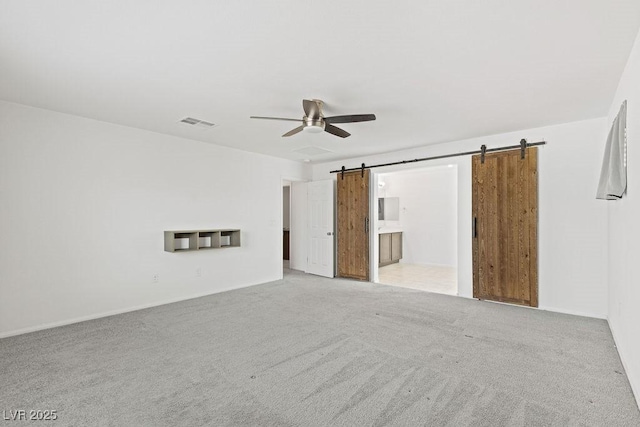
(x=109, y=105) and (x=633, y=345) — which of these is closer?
(x=633, y=345)

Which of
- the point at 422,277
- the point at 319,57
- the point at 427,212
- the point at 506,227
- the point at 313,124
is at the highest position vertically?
the point at 319,57

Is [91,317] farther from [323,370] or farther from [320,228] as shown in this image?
[320,228]

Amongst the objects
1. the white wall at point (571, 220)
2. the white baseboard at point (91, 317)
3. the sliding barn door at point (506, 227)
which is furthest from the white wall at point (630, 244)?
the white baseboard at point (91, 317)

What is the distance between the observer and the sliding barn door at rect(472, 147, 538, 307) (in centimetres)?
411

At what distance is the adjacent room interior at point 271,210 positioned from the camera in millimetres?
1961

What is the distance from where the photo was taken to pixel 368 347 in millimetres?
2873

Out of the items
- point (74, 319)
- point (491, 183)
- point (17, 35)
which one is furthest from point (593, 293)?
point (74, 319)

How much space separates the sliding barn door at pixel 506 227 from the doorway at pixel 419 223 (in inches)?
91.8

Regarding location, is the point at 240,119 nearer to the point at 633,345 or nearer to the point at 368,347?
the point at 368,347

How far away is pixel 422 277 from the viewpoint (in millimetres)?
6289

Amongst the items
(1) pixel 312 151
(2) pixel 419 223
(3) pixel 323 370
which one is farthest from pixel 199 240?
(2) pixel 419 223

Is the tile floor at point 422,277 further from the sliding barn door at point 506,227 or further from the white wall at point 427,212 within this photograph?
the sliding barn door at point 506,227

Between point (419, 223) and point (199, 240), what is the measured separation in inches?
215

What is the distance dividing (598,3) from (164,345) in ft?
13.3
